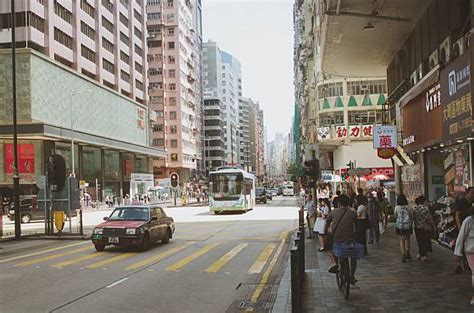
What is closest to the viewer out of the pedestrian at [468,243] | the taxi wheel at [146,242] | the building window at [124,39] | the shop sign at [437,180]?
the pedestrian at [468,243]

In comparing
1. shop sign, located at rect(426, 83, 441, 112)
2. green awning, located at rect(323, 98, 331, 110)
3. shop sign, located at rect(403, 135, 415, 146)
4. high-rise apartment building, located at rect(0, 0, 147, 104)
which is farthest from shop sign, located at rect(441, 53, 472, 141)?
high-rise apartment building, located at rect(0, 0, 147, 104)

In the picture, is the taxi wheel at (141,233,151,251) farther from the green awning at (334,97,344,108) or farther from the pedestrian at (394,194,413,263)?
the green awning at (334,97,344,108)

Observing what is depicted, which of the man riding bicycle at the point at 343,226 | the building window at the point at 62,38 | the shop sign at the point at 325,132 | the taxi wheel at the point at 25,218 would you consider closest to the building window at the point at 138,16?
the building window at the point at 62,38

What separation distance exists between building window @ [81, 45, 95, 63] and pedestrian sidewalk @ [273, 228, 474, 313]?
5694 centimetres

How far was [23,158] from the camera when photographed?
2206 inches

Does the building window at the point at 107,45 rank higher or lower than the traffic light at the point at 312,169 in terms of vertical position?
higher

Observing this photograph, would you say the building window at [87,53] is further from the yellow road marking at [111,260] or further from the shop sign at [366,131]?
the yellow road marking at [111,260]

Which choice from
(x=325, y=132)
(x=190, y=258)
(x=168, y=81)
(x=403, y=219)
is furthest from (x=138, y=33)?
(x=403, y=219)

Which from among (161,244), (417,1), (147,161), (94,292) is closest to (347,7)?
(417,1)

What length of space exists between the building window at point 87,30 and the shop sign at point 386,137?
50.9 metres

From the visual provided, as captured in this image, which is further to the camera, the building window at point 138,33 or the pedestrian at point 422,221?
the building window at point 138,33

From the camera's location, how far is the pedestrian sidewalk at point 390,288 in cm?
848

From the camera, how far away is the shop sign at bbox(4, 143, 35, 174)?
5594 centimetres

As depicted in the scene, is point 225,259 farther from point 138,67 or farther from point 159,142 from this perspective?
point 159,142
